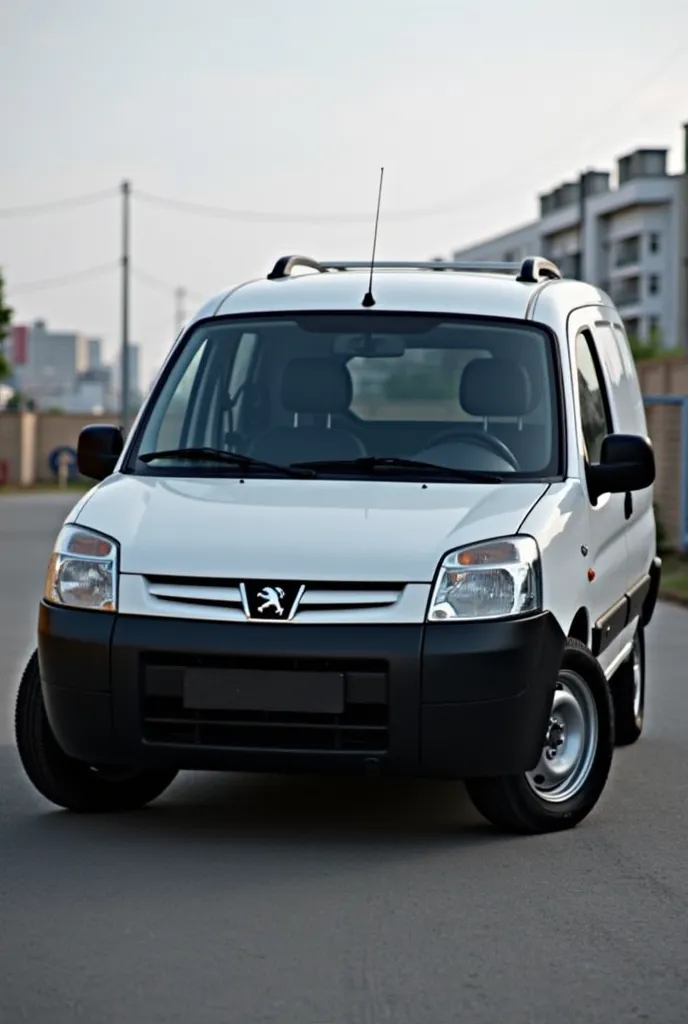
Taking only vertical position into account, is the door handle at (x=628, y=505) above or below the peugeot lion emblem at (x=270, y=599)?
above

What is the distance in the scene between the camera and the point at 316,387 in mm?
8047

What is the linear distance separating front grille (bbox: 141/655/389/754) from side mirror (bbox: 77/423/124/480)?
4.85 feet

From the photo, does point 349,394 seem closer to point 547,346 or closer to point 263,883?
point 547,346

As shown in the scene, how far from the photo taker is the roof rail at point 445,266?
8.59 metres

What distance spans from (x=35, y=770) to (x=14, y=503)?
1714 inches

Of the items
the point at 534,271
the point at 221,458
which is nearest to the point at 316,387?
the point at 221,458

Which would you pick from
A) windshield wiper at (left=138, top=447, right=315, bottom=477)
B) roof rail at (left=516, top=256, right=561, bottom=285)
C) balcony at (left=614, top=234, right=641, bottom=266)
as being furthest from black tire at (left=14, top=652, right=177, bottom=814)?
balcony at (left=614, top=234, right=641, bottom=266)

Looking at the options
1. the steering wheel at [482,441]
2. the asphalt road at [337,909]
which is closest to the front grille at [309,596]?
the asphalt road at [337,909]

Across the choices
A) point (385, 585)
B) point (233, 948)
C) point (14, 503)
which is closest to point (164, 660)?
point (385, 585)

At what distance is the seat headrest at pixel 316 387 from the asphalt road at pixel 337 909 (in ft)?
4.91

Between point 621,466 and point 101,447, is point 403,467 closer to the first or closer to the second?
point 621,466

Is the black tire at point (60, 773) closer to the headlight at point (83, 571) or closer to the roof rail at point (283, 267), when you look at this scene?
the headlight at point (83, 571)

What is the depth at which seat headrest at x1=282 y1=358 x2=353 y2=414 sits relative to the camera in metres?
7.98

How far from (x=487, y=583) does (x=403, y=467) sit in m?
0.86
